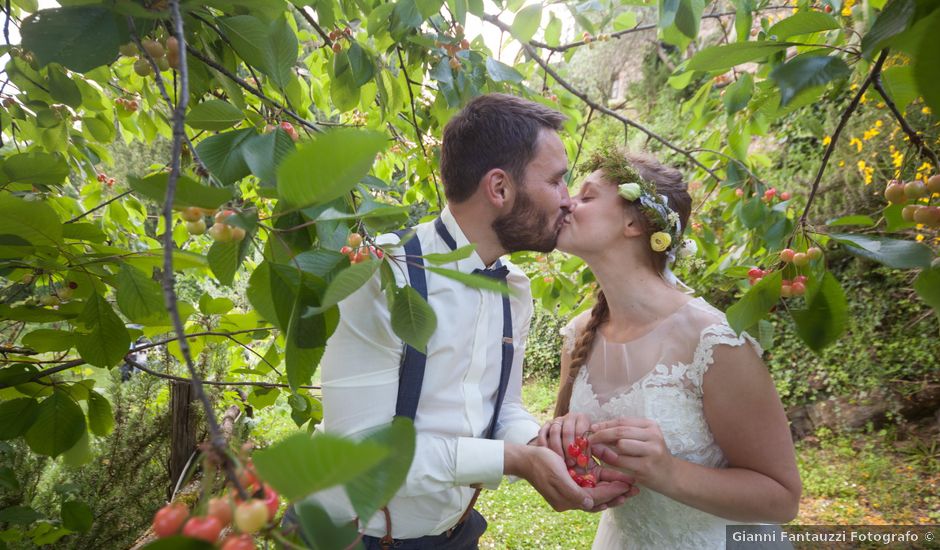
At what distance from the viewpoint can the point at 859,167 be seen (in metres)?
5.68

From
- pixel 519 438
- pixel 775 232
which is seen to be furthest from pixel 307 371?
pixel 775 232

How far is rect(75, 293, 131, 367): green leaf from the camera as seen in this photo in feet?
3.26

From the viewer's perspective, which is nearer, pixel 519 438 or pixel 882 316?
pixel 519 438

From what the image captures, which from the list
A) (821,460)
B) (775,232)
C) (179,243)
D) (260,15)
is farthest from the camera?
(821,460)

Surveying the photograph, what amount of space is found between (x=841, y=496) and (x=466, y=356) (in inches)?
197

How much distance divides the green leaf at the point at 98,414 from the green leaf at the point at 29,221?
627 mm

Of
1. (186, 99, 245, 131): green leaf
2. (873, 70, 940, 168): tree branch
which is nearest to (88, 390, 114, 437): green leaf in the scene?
(186, 99, 245, 131): green leaf

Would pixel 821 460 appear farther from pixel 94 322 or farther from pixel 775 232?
pixel 94 322

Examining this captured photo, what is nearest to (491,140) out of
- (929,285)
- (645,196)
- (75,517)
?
(645,196)

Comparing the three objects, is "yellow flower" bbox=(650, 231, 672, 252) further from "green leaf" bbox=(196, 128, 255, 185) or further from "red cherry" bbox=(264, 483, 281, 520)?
"red cherry" bbox=(264, 483, 281, 520)

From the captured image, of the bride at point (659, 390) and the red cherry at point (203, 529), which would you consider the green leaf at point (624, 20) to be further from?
the red cherry at point (203, 529)

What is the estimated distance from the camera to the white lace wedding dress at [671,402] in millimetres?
1810

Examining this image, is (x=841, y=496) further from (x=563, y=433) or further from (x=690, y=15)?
(x=690, y=15)

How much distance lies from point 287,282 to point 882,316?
7.02 metres
